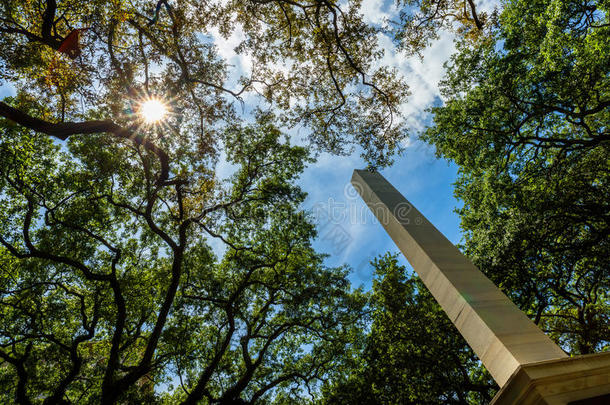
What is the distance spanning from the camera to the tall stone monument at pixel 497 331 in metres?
3.62

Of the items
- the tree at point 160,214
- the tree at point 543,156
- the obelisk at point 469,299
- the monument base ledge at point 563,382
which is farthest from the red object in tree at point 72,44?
the tree at point 543,156

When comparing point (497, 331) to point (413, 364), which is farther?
point (413, 364)

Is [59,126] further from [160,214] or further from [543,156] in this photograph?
[543,156]

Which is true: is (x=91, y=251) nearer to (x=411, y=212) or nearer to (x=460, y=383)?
(x=411, y=212)

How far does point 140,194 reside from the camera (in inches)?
513

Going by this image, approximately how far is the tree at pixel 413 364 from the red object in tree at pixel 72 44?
14.7m

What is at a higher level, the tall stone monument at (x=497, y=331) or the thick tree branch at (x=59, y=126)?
the thick tree branch at (x=59, y=126)

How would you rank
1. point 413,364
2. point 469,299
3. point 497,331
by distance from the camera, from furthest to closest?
1. point 413,364
2. point 469,299
3. point 497,331

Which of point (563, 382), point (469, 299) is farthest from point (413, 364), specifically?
point (563, 382)

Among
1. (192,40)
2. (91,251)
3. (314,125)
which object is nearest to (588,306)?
(314,125)

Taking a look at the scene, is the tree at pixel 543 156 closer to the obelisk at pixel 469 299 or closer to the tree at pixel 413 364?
the tree at pixel 413 364

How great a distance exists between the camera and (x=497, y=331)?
4441 millimetres

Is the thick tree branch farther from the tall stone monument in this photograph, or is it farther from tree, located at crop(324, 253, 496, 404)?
tree, located at crop(324, 253, 496, 404)

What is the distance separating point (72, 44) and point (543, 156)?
57.8 ft
